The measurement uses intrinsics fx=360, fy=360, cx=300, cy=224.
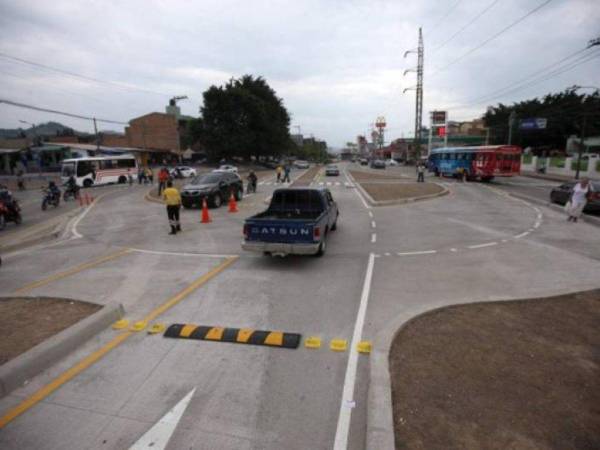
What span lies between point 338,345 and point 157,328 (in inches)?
113

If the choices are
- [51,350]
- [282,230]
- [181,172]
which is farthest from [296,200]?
[181,172]

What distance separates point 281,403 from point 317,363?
886 mm

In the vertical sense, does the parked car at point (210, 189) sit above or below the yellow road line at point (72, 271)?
above

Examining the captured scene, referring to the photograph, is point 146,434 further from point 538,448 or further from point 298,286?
point 298,286

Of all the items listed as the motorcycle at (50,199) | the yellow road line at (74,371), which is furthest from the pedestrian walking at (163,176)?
the yellow road line at (74,371)

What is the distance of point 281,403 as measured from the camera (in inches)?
157

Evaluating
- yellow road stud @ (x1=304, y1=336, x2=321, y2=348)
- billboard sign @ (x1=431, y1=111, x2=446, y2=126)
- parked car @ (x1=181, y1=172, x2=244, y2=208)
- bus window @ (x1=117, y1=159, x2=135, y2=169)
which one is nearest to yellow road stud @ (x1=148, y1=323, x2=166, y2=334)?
yellow road stud @ (x1=304, y1=336, x2=321, y2=348)

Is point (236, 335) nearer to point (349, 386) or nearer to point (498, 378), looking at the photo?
point (349, 386)

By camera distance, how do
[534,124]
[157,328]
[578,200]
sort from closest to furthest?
1. [157,328]
2. [578,200]
3. [534,124]

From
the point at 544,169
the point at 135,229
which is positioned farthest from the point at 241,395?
the point at 544,169

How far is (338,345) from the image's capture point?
5148 mm

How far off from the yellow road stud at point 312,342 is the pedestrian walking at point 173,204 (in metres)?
8.75

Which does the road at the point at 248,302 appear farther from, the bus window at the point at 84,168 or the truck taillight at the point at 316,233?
the bus window at the point at 84,168

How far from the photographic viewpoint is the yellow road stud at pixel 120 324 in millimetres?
5809
